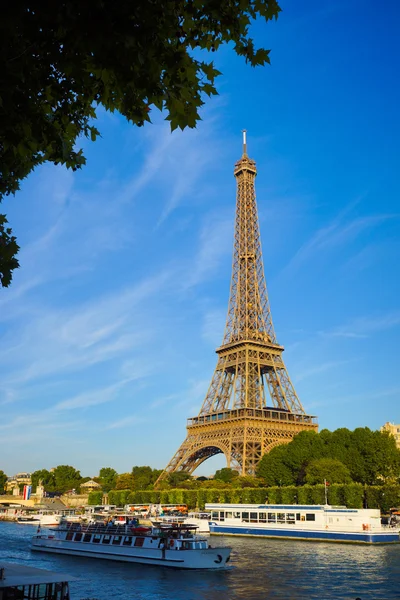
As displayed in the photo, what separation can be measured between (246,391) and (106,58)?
9161 cm

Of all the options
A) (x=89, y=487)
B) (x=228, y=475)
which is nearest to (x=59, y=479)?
(x=89, y=487)

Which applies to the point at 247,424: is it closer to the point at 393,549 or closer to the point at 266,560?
the point at 393,549

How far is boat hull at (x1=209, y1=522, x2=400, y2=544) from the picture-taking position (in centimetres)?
5756

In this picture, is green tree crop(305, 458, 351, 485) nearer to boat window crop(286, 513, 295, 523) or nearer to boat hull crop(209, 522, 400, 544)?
boat window crop(286, 513, 295, 523)

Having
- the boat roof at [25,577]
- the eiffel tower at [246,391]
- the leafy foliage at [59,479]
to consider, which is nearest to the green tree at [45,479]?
the leafy foliage at [59,479]

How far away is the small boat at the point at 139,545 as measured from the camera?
42.9 meters

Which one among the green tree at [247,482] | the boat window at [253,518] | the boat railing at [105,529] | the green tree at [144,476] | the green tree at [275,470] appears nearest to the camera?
the boat railing at [105,529]

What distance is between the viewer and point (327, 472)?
74.9 m

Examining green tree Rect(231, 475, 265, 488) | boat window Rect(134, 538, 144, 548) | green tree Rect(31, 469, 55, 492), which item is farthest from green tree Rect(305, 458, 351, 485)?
green tree Rect(31, 469, 55, 492)

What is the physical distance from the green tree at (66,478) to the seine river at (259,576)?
12263cm

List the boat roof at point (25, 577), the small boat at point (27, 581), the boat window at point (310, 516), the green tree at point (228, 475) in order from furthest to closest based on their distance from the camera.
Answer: the green tree at point (228, 475) → the boat window at point (310, 516) → the small boat at point (27, 581) → the boat roof at point (25, 577)

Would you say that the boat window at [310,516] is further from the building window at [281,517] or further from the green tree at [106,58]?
the green tree at [106,58]

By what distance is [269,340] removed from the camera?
106562mm

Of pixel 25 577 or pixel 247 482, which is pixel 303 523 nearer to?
pixel 247 482
